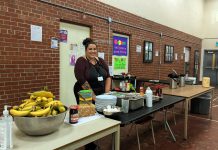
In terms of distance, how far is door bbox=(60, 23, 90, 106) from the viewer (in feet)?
12.5

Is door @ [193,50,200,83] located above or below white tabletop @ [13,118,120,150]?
above

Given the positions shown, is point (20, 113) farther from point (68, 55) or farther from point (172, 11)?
point (172, 11)

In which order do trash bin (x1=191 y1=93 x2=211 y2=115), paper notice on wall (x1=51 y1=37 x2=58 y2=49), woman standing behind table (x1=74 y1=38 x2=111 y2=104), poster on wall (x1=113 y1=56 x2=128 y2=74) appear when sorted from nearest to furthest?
woman standing behind table (x1=74 y1=38 x2=111 y2=104), paper notice on wall (x1=51 y1=37 x2=58 y2=49), trash bin (x1=191 y1=93 x2=211 y2=115), poster on wall (x1=113 y1=56 x2=128 y2=74)

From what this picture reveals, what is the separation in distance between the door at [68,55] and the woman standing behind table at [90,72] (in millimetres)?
1229

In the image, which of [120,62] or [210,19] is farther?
[210,19]

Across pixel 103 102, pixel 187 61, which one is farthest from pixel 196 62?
pixel 103 102

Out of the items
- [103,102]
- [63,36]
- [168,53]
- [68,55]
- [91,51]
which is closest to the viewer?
[103,102]

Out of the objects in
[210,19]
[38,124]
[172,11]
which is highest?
[210,19]

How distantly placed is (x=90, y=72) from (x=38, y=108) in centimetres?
121

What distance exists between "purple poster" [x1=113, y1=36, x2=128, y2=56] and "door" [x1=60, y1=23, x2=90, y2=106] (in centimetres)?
110

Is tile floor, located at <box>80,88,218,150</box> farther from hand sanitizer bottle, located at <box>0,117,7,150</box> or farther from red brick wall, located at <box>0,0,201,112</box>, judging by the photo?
hand sanitizer bottle, located at <box>0,117,7,150</box>

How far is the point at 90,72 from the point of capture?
2.62 metres

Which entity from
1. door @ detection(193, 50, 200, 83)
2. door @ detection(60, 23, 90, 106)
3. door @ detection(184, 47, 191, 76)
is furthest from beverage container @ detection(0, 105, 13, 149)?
door @ detection(193, 50, 200, 83)

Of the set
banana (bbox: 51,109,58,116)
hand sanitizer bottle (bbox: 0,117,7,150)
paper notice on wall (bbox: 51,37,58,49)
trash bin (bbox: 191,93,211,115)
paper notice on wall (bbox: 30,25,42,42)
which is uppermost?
paper notice on wall (bbox: 30,25,42,42)
